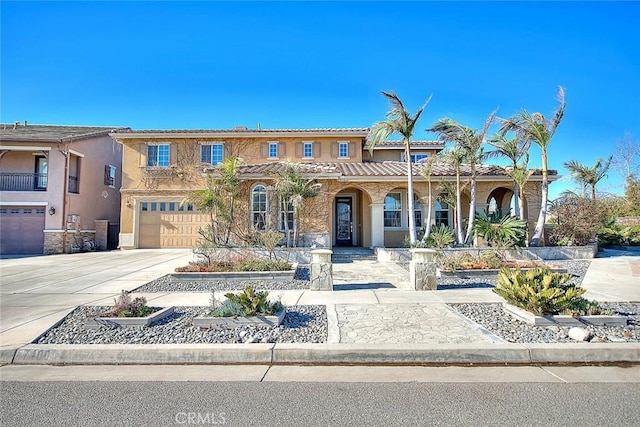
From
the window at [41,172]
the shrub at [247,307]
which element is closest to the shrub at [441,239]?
the shrub at [247,307]

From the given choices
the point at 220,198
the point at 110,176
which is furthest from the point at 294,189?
the point at 110,176

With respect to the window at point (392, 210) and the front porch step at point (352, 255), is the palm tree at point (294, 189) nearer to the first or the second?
the front porch step at point (352, 255)

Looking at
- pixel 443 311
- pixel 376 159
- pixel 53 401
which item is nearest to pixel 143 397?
pixel 53 401

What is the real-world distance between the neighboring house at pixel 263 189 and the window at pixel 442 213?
0.05 meters

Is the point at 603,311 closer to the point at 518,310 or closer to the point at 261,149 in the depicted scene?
the point at 518,310

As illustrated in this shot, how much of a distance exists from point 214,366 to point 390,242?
1334 centimetres

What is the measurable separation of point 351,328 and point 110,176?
74.8 feet

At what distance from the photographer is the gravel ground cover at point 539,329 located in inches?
193

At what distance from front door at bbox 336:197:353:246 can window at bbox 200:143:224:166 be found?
23.9 ft

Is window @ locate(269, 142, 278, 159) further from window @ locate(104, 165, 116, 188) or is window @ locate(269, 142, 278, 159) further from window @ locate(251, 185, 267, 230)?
window @ locate(104, 165, 116, 188)

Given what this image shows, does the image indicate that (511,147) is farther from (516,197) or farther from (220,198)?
(220,198)

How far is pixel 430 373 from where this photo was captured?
4.14 metres

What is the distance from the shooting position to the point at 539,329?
5336 millimetres

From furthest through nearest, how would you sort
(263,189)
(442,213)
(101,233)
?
(101,233), (442,213), (263,189)
